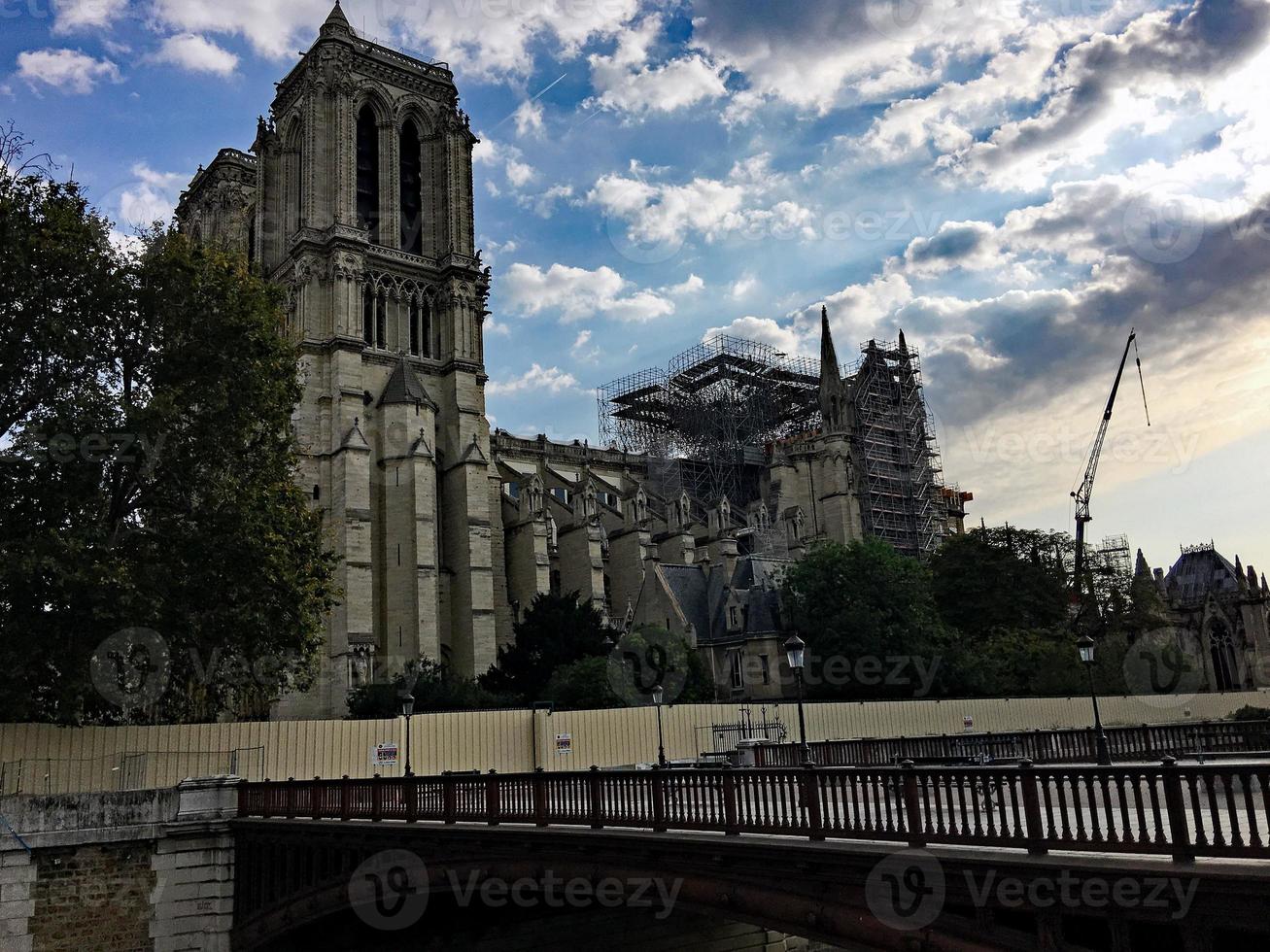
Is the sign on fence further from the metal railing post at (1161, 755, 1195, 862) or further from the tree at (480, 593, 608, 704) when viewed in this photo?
the metal railing post at (1161, 755, 1195, 862)

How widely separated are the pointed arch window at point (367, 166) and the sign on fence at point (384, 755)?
39141 mm

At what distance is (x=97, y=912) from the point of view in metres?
21.6

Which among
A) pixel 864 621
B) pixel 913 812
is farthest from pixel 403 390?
pixel 913 812

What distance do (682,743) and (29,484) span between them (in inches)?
794

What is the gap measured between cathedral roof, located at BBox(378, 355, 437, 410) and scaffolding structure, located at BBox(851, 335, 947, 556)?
3642 cm

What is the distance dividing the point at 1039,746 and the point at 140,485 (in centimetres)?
2488

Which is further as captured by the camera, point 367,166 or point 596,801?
point 367,166

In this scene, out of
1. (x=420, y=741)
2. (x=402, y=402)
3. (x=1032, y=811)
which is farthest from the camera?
(x=402, y=402)

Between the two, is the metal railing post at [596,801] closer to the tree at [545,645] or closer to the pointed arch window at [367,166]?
the tree at [545,645]

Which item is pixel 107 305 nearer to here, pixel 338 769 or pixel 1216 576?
pixel 338 769

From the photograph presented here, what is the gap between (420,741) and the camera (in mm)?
30500

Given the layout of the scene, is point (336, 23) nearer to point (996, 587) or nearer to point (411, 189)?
point (411, 189)

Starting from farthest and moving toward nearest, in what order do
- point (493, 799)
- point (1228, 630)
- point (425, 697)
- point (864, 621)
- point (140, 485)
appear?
point (1228, 630)
point (864, 621)
point (425, 697)
point (140, 485)
point (493, 799)

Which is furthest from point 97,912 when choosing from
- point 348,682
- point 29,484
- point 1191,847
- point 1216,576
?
point 1216,576
